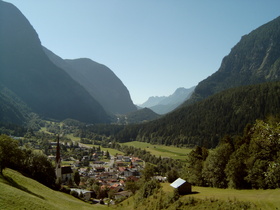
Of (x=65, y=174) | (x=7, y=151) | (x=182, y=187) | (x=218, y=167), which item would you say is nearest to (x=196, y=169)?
(x=218, y=167)

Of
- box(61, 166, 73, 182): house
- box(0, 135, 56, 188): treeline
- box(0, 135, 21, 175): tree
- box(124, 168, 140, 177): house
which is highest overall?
box(0, 135, 21, 175): tree

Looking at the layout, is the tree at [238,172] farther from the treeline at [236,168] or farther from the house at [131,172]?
the house at [131,172]

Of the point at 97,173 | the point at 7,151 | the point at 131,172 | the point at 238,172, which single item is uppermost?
the point at 7,151

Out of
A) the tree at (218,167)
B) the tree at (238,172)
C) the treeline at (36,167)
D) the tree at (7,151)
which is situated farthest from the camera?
the treeline at (36,167)

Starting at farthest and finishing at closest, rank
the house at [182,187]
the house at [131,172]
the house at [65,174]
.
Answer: the house at [131,172] < the house at [65,174] < the house at [182,187]

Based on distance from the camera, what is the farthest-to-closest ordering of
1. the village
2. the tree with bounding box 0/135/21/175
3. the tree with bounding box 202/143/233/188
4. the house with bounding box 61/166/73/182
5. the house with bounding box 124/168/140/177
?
the house with bounding box 124/168/140/177 < the house with bounding box 61/166/73/182 < the village < the tree with bounding box 202/143/233/188 < the tree with bounding box 0/135/21/175

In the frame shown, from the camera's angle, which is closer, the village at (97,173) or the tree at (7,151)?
the tree at (7,151)

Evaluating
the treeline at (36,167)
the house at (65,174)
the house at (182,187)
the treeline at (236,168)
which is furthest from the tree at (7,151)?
the house at (65,174)

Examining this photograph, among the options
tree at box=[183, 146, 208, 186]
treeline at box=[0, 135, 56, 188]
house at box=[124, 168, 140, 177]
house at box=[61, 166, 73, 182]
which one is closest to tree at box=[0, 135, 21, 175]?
treeline at box=[0, 135, 56, 188]

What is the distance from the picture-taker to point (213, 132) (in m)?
199

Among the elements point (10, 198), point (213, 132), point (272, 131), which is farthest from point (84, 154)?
point (272, 131)

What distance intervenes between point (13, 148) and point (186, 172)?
157 ft

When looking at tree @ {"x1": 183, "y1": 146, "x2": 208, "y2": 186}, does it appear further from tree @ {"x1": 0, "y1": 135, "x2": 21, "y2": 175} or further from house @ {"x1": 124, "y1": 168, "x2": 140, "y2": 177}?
house @ {"x1": 124, "y1": 168, "x2": 140, "y2": 177}

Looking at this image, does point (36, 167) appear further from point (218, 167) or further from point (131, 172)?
point (131, 172)
